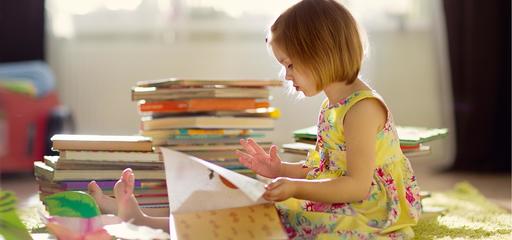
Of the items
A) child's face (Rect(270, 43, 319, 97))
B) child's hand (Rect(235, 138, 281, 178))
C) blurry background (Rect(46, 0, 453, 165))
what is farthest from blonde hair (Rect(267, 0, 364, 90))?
blurry background (Rect(46, 0, 453, 165))

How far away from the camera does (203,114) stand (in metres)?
1.89

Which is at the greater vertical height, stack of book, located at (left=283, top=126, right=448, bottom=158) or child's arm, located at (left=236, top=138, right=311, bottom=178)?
child's arm, located at (left=236, top=138, right=311, bottom=178)

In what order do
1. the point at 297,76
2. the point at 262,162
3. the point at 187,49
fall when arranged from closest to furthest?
the point at 297,76 → the point at 262,162 → the point at 187,49

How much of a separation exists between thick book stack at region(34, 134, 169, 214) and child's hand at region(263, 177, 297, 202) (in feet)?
1.52

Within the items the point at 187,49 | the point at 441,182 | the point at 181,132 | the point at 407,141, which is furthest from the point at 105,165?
the point at 187,49

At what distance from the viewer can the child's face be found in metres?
1.35

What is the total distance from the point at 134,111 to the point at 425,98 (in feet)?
4.07

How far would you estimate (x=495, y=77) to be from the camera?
308 centimetres

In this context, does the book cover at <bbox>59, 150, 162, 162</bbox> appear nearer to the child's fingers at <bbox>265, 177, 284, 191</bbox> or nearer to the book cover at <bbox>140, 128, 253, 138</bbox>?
the book cover at <bbox>140, 128, 253, 138</bbox>

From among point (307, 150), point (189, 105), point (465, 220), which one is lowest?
point (465, 220)

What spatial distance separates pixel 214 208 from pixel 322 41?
13.3 inches

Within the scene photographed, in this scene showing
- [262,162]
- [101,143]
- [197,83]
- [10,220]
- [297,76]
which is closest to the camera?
[10,220]

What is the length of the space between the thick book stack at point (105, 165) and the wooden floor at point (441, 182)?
25.0 inches

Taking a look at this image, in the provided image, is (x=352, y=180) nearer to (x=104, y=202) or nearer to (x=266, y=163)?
(x=266, y=163)
